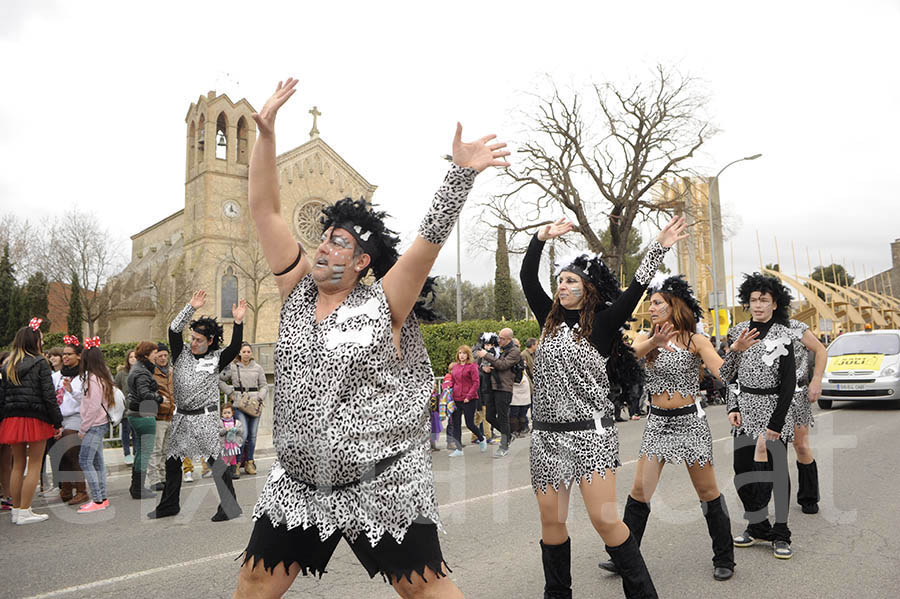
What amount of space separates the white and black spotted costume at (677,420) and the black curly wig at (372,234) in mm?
2222

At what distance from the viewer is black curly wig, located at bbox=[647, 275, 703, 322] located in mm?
A: 4418

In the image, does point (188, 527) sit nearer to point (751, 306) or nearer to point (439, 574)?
point (439, 574)

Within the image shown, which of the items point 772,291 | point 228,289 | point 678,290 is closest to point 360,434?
point 678,290

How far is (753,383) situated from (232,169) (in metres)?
40.9

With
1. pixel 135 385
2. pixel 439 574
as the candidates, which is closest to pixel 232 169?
pixel 135 385

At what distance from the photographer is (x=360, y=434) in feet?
7.27

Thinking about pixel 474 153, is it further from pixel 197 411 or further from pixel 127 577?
pixel 197 411

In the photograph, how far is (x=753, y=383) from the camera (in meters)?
4.86

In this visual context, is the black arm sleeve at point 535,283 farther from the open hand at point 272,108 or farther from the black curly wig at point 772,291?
the black curly wig at point 772,291

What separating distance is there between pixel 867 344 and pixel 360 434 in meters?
15.9

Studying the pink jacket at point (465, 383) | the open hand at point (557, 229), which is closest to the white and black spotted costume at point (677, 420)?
the open hand at point (557, 229)

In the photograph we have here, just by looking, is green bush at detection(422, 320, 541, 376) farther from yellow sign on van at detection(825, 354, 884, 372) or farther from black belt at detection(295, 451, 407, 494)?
black belt at detection(295, 451, 407, 494)

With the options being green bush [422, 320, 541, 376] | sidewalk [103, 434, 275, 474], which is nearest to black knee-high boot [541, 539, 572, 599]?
sidewalk [103, 434, 275, 474]

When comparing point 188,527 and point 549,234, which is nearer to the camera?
point 549,234
